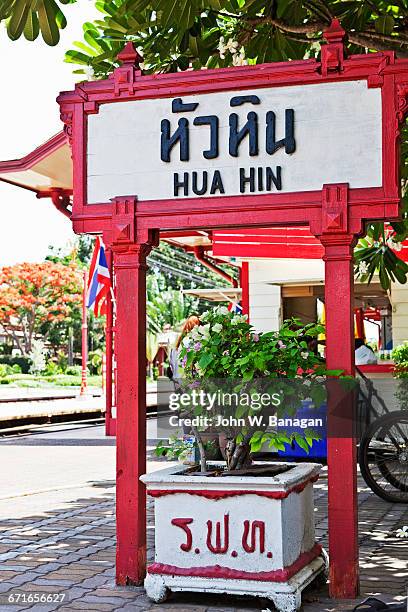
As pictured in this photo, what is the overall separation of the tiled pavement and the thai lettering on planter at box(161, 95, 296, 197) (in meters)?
2.30

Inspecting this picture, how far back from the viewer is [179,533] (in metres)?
4.87

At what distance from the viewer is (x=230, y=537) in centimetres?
476

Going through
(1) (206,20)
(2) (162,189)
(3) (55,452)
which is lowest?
(3) (55,452)

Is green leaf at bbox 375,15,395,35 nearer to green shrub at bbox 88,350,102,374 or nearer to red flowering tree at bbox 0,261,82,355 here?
red flowering tree at bbox 0,261,82,355

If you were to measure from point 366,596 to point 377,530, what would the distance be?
7.05 feet

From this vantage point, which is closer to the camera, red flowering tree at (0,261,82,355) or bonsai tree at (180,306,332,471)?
bonsai tree at (180,306,332,471)

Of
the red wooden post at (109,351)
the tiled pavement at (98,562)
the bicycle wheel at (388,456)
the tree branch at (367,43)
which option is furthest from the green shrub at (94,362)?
the tree branch at (367,43)

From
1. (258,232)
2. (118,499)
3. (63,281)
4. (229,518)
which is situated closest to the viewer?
(229,518)

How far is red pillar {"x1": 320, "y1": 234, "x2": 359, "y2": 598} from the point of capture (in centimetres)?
484

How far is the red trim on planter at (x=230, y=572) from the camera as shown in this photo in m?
4.62

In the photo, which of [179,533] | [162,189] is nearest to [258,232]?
[162,189]

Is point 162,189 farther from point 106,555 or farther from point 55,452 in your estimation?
point 55,452

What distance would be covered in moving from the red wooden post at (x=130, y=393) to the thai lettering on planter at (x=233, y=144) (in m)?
0.39

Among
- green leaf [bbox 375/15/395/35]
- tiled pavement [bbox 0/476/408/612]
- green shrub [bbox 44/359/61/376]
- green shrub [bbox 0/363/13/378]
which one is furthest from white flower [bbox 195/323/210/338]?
green shrub [bbox 44/359/61/376]
